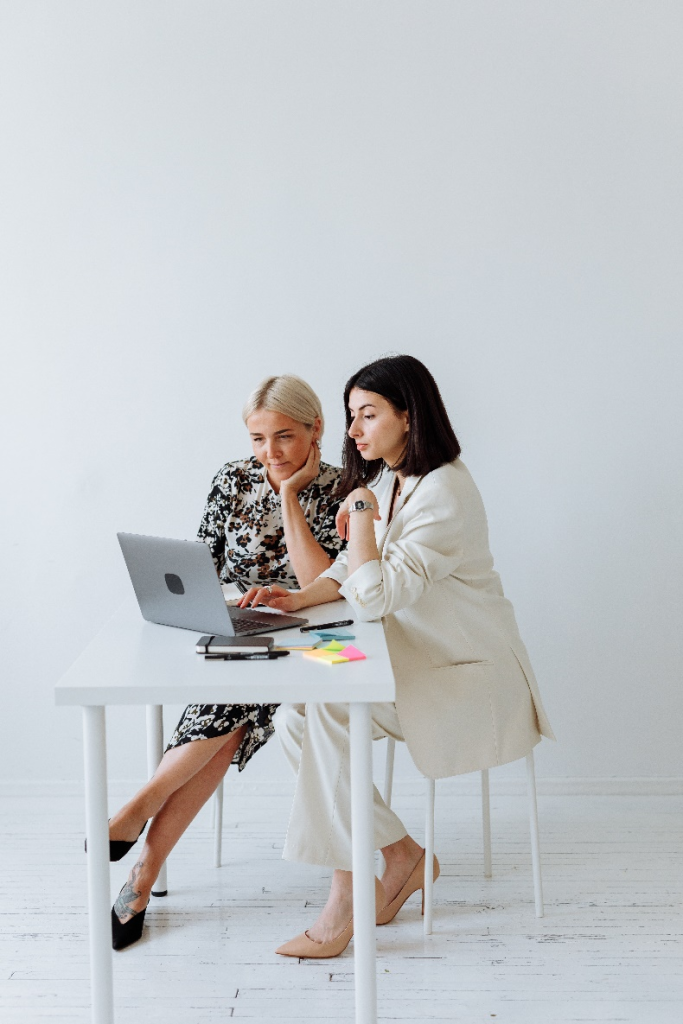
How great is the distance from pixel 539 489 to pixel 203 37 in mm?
1595

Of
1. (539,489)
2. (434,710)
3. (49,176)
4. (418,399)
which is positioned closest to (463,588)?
(434,710)

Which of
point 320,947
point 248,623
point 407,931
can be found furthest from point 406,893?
point 248,623

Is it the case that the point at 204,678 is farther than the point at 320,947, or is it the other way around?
the point at 320,947

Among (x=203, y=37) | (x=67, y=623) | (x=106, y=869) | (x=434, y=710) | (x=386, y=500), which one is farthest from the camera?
(x=67, y=623)

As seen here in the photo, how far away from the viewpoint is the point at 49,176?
298 cm

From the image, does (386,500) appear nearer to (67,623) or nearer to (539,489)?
(539,489)

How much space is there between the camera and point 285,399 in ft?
8.48

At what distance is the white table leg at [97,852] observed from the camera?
5.83 ft

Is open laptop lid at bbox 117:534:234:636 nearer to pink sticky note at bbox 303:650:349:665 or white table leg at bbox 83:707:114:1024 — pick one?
pink sticky note at bbox 303:650:349:665

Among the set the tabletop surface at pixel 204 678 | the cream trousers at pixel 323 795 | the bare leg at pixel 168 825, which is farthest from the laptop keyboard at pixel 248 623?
the bare leg at pixel 168 825

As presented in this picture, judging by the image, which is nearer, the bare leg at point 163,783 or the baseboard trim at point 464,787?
the bare leg at point 163,783

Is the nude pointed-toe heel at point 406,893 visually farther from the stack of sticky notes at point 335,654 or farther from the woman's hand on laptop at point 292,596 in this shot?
the stack of sticky notes at point 335,654

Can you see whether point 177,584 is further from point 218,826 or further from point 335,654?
point 218,826

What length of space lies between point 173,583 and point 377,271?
1.32 m
